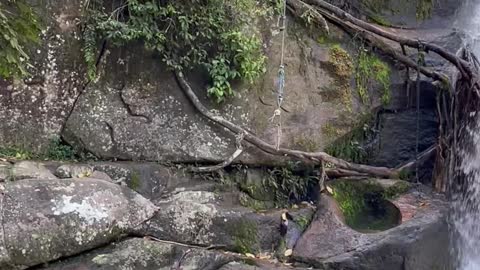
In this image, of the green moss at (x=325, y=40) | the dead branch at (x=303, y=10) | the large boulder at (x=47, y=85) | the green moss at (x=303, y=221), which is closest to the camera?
the green moss at (x=303, y=221)

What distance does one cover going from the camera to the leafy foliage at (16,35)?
4.52 metres

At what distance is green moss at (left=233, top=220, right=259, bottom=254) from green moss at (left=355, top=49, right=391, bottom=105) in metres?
2.07

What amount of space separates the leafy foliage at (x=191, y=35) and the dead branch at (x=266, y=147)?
175 millimetres

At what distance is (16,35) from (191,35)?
1609 mm

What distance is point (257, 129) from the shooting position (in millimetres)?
5883

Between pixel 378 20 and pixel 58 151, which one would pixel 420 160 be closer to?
pixel 378 20

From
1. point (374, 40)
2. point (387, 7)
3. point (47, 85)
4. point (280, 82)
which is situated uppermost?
point (387, 7)

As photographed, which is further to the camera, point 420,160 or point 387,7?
point 387,7

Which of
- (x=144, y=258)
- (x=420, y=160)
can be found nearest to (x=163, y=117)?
(x=144, y=258)

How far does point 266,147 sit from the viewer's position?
571cm

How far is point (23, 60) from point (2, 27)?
78 centimetres

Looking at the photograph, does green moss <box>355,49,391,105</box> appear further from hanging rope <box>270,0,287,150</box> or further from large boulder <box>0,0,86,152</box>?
large boulder <box>0,0,86,152</box>

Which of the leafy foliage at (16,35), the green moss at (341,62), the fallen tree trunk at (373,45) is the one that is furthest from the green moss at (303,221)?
the leafy foliage at (16,35)

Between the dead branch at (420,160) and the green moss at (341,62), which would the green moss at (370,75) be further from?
the dead branch at (420,160)
